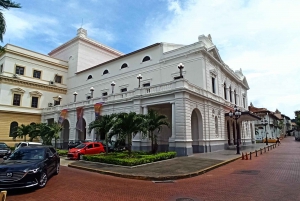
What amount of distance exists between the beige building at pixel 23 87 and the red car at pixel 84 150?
2042 cm

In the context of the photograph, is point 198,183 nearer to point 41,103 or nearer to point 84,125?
point 84,125

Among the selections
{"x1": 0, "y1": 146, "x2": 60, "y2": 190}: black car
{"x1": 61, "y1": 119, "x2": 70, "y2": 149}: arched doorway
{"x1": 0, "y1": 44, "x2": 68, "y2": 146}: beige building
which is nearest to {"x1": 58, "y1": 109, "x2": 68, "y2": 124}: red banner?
{"x1": 61, "y1": 119, "x2": 70, "y2": 149}: arched doorway

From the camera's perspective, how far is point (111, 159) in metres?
14.0

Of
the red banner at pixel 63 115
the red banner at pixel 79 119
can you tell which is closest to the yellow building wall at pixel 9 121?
the red banner at pixel 63 115

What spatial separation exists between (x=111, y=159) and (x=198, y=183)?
22.8 ft

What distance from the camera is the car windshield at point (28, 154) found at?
28.8ft

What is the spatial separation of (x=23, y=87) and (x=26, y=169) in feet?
113

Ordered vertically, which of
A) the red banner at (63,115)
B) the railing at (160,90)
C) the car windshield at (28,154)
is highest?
the railing at (160,90)

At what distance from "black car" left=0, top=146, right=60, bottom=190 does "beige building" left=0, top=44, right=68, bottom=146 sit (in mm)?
29234

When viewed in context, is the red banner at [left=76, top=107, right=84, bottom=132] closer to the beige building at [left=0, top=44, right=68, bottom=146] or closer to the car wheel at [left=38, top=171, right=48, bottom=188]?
the beige building at [left=0, top=44, right=68, bottom=146]

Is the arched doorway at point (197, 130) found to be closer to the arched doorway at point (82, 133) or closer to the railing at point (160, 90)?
the railing at point (160, 90)

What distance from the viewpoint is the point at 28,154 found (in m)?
8.98

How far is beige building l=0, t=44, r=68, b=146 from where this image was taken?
33.8 metres

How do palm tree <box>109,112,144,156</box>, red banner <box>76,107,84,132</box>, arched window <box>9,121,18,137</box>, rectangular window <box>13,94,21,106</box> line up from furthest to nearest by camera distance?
1. rectangular window <box>13,94,21,106</box>
2. arched window <box>9,121,18,137</box>
3. red banner <box>76,107,84,132</box>
4. palm tree <box>109,112,144,156</box>
